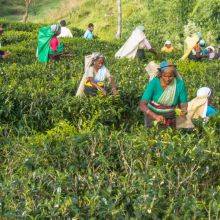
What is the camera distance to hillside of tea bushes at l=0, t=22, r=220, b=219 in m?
4.69

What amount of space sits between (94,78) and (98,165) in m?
3.89

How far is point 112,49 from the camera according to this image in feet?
57.1

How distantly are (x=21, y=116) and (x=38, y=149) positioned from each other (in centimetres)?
304

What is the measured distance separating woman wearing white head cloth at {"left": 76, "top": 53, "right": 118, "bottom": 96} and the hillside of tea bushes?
280 millimetres

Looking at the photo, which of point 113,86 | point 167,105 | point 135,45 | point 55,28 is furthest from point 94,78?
point 135,45

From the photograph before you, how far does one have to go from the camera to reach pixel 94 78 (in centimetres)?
964

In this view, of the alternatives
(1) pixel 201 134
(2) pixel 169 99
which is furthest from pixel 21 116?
(1) pixel 201 134

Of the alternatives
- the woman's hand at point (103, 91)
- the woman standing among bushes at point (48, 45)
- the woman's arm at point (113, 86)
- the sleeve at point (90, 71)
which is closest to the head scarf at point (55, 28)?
the woman standing among bushes at point (48, 45)

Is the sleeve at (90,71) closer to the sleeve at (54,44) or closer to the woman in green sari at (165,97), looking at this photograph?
the woman in green sari at (165,97)

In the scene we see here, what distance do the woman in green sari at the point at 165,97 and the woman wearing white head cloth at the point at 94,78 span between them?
1.86 metres

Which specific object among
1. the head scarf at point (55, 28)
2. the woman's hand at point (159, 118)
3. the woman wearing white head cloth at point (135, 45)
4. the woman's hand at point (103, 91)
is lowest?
the woman wearing white head cloth at point (135, 45)

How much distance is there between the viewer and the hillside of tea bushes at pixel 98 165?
4.69 m

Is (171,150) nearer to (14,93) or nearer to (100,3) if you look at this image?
(14,93)

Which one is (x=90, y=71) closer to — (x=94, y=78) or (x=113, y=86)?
(x=94, y=78)
